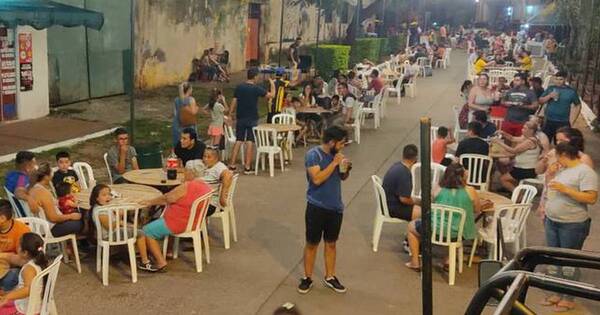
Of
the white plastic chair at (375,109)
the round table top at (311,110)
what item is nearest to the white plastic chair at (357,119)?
the round table top at (311,110)

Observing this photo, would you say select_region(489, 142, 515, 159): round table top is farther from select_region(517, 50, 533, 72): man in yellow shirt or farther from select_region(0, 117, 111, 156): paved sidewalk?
select_region(517, 50, 533, 72): man in yellow shirt

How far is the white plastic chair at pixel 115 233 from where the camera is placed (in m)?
6.22

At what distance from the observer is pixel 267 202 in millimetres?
9250

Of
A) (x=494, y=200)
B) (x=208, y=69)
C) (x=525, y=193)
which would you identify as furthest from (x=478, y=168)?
(x=208, y=69)

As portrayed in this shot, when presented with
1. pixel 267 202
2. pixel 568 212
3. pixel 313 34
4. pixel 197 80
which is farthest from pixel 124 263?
pixel 313 34

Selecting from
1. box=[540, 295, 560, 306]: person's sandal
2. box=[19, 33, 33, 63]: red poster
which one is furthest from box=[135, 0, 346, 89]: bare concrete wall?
box=[540, 295, 560, 306]: person's sandal

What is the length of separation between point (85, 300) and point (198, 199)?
1360mm

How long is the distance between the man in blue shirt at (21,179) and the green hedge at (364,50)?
22.4 metres

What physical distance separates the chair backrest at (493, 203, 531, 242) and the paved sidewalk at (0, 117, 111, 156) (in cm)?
793

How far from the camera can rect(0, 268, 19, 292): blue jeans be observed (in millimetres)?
5172

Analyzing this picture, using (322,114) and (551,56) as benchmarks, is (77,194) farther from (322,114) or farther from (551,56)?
(551,56)

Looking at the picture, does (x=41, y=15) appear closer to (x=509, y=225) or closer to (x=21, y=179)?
(x=21, y=179)

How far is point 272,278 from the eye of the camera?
6648 mm

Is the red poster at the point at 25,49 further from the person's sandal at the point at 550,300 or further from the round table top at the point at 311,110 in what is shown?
the person's sandal at the point at 550,300
